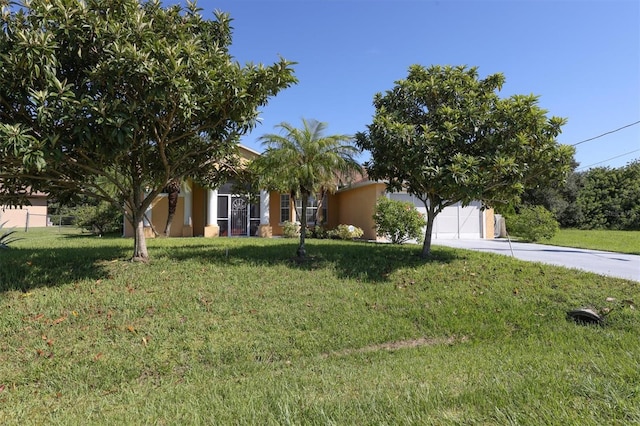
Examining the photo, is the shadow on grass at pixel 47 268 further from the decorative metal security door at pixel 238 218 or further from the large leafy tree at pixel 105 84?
the decorative metal security door at pixel 238 218

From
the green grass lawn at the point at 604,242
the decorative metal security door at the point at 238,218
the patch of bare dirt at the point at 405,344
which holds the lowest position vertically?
the patch of bare dirt at the point at 405,344

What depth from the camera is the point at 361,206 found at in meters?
18.5

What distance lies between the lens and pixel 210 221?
17.4 metres

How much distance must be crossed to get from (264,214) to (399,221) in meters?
7.50

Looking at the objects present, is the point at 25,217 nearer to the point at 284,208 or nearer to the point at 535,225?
the point at 284,208

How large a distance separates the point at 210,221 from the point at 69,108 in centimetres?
1258

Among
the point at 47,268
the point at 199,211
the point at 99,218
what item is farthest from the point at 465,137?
the point at 99,218

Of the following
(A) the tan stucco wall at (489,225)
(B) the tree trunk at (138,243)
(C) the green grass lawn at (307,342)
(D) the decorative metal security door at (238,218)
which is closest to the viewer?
(C) the green grass lawn at (307,342)

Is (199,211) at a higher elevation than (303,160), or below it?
below

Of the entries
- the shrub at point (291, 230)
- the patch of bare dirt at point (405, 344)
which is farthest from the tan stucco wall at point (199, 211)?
the patch of bare dirt at point (405, 344)

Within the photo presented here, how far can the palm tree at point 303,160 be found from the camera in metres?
9.05

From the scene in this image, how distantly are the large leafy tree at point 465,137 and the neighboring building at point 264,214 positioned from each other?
816 cm

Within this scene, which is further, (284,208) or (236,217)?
(284,208)

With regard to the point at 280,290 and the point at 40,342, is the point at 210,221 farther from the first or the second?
the point at 40,342
